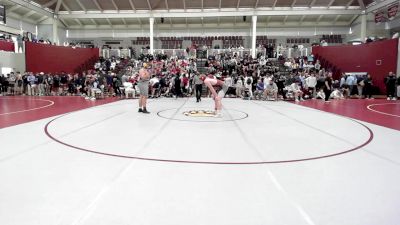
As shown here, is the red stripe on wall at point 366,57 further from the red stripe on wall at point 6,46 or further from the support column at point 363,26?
the red stripe on wall at point 6,46

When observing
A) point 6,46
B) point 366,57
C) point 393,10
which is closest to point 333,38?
point 393,10

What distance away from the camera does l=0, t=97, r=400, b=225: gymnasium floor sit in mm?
2883

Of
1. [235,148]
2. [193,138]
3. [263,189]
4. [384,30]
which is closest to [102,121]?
[193,138]

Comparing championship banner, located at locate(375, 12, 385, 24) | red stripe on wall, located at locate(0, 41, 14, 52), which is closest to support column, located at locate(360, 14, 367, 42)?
championship banner, located at locate(375, 12, 385, 24)

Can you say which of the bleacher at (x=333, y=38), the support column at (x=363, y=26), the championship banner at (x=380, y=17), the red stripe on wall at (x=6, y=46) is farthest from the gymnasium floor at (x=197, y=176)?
the bleacher at (x=333, y=38)

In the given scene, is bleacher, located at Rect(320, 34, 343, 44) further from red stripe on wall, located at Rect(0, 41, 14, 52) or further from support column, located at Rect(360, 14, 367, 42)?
red stripe on wall, located at Rect(0, 41, 14, 52)

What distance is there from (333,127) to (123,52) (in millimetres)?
21878

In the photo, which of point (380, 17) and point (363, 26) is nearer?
point (380, 17)

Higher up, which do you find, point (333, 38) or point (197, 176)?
point (333, 38)

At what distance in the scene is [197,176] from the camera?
13.0 feet

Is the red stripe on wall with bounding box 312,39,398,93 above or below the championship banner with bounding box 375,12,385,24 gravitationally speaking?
below

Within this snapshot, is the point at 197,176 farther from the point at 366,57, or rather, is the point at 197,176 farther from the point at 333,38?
the point at 333,38

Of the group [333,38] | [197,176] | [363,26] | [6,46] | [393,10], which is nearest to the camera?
[197,176]

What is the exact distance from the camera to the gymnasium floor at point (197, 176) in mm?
2883
